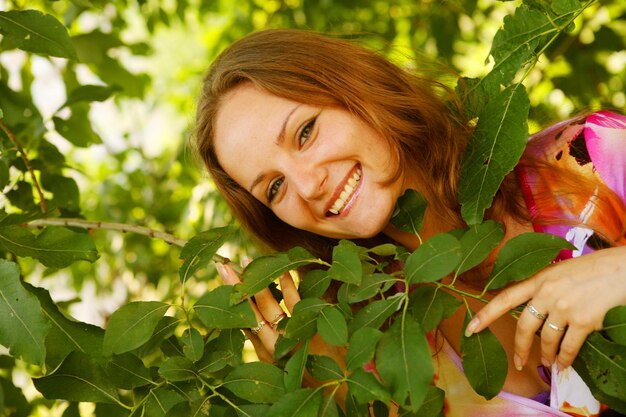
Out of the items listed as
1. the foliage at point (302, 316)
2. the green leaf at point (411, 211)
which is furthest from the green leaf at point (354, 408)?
the green leaf at point (411, 211)

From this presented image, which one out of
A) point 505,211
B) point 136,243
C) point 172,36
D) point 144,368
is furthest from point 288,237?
point 172,36

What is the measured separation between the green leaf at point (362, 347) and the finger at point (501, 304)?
0.18 meters

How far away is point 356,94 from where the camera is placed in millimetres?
1471

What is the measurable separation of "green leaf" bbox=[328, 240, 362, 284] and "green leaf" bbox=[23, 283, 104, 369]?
35 centimetres

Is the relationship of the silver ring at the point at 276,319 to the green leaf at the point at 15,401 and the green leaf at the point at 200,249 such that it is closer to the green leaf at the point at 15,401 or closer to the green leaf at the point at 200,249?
the green leaf at the point at 200,249

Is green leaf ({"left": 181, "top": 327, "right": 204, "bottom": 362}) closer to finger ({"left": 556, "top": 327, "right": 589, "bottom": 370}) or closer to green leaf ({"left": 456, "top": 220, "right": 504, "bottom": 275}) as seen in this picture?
green leaf ({"left": 456, "top": 220, "right": 504, "bottom": 275})

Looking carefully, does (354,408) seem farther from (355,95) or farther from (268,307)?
(355,95)

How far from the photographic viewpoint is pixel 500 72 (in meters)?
1.15

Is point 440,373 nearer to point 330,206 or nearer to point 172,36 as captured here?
point 330,206

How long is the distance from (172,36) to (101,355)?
5.48 metres

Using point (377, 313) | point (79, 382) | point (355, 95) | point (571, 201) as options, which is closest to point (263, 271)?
point (377, 313)

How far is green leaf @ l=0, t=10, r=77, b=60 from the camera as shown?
1212mm

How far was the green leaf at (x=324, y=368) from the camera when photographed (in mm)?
995

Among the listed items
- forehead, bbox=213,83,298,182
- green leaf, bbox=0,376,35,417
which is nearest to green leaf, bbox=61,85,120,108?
forehead, bbox=213,83,298,182
